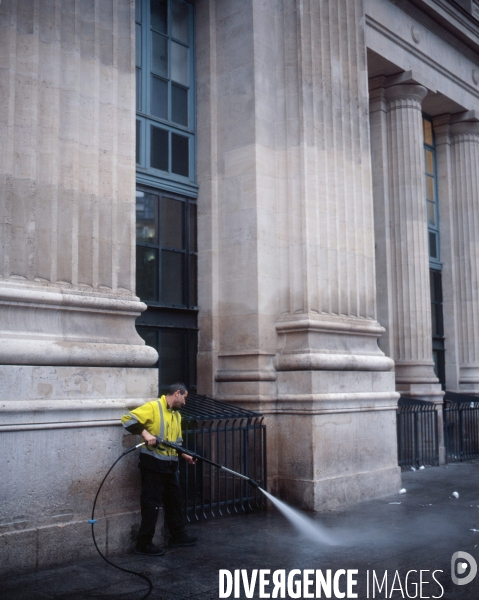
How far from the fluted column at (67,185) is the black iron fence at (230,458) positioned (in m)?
2.12

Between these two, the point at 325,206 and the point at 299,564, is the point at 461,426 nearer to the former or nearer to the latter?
the point at 325,206

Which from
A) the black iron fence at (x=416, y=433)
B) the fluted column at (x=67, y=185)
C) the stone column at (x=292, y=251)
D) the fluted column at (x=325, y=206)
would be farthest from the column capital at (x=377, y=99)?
the fluted column at (x=67, y=185)

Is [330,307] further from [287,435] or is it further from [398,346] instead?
[398,346]

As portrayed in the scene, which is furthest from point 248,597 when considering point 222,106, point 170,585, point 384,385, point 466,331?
point 466,331

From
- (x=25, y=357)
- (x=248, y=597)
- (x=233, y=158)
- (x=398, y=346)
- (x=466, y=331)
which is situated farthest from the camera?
(x=466, y=331)

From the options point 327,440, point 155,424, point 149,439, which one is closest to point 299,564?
point 149,439

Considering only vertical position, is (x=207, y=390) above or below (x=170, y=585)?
above

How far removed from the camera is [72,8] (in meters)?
8.84

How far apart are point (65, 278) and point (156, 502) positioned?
2.85m

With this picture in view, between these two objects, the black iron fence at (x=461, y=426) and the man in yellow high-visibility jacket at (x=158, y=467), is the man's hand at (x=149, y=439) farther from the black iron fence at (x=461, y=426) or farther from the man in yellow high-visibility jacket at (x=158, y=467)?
the black iron fence at (x=461, y=426)

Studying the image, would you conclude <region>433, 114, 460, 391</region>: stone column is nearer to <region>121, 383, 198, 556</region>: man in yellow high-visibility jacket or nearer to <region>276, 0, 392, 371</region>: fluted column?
<region>276, 0, 392, 371</region>: fluted column

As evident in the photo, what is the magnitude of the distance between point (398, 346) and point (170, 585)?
1127cm

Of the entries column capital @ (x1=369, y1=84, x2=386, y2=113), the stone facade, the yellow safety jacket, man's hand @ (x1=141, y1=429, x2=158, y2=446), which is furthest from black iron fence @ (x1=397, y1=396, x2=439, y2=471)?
man's hand @ (x1=141, y1=429, x2=158, y2=446)

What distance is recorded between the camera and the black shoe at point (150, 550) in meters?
8.03
